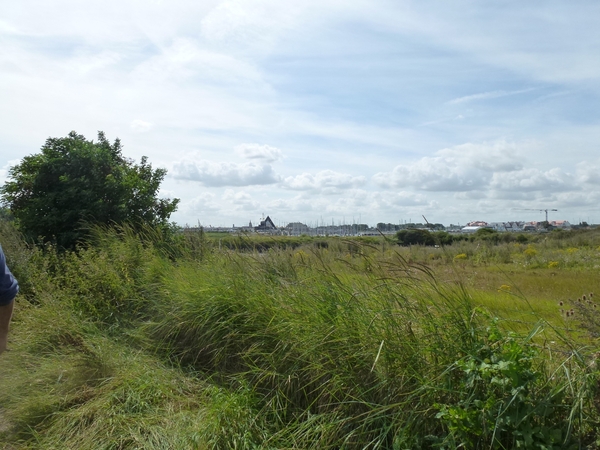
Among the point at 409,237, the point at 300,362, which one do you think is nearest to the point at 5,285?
the point at 300,362

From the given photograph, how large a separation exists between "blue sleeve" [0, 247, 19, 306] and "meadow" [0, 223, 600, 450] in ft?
5.49

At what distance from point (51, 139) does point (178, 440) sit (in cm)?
956

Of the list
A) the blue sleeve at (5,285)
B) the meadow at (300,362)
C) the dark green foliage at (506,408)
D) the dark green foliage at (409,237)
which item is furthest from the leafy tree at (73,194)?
the dark green foliage at (506,408)

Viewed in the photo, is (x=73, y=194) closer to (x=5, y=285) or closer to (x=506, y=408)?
(x=5, y=285)

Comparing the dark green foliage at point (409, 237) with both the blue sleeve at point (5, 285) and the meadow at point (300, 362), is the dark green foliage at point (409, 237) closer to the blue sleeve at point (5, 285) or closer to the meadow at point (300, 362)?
the meadow at point (300, 362)

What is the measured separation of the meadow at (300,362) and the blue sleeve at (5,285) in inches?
65.9

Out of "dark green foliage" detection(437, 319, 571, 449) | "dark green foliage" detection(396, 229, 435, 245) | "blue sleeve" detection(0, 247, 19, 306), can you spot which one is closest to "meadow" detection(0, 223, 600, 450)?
"dark green foliage" detection(437, 319, 571, 449)

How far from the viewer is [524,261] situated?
1912cm

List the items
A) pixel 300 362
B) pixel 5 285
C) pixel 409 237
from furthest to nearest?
→ pixel 409 237, pixel 300 362, pixel 5 285

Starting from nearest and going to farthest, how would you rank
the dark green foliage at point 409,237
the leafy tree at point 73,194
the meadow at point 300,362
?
the meadow at point 300,362
the dark green foliage at point 409,237
the leafy tree at point 73,194

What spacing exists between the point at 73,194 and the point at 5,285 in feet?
27.3

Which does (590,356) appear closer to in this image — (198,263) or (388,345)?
(388,345)

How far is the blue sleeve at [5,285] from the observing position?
2961 millimetres

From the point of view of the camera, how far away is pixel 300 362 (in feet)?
15.1
